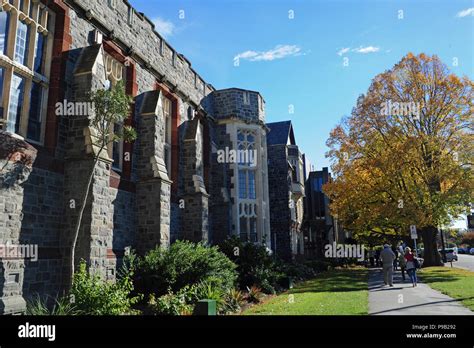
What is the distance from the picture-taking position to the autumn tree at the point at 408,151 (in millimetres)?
21484

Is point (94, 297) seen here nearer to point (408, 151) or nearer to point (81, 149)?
point (81, 149)

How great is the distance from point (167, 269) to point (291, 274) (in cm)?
971

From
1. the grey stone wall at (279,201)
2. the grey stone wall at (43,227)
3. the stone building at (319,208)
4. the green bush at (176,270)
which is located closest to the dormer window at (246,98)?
the grey stone wall at (279,201)

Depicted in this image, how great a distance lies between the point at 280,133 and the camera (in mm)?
31000

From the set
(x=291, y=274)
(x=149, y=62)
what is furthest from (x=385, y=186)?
(x=149, y=62)

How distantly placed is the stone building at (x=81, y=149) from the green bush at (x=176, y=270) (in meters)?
0.88

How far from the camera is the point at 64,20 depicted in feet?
33.3

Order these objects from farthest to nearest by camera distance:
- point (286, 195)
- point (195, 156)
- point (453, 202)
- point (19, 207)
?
point (286, 195), point (453, 202), point (195, 156), point (19, 207)

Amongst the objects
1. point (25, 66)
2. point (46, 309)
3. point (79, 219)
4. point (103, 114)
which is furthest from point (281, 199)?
point (46, 309)

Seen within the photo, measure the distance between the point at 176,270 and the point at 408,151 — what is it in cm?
1574

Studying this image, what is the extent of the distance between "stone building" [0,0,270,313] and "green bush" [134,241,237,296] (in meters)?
0.88

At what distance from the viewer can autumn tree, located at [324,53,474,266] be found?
2148cm

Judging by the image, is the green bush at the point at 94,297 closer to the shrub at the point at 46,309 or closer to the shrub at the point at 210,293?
the shrub at the point at 46,309
